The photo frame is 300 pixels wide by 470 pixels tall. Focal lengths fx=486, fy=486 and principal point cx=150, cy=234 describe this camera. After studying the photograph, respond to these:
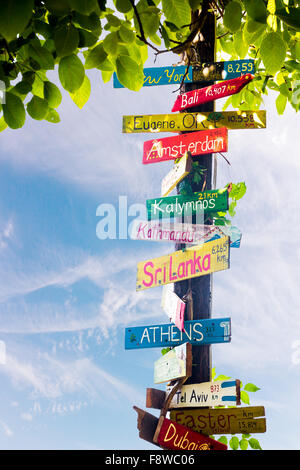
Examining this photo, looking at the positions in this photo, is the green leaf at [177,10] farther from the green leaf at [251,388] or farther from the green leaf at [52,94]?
the green leaf at [251,388]

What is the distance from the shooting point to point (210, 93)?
5.01m

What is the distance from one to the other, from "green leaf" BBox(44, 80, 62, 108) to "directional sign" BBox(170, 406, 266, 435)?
293cm

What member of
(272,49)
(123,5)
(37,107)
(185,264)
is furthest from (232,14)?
(185,264)

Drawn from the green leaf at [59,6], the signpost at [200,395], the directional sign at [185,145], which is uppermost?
the directional sign at [185,145]

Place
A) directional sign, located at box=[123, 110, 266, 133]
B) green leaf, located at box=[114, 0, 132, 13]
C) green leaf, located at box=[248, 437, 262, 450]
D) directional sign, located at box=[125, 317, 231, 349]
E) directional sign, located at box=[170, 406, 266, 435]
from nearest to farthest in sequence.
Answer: green leaf, located at box=[114, 0, 132, 13], directional sign, located at box=[170, 406, 266, 435], directional sign, located at box=[125, 317, 231, 349], green leaf, located at box=[248, 437, 262, 450], directional sign, located at box=[123, 110, 266, 133]

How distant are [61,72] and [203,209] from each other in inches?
102

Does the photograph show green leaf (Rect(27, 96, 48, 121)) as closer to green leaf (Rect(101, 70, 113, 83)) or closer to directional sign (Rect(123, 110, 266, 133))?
green leaf (Rect(101, 70, 113, 83))

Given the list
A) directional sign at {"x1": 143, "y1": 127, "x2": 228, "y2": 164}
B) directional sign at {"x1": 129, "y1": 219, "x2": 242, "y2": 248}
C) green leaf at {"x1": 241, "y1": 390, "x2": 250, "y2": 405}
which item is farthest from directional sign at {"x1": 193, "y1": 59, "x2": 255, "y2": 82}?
green leaf at {"x1": 241, "y1": 390, "x2": 250, "y2": 405}

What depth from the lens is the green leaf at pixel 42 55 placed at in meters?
2.68

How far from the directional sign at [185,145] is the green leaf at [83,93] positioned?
2358mm

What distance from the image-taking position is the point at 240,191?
17.5ft

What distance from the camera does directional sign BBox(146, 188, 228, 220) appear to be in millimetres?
4660

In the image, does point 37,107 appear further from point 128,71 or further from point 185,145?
point 185,145

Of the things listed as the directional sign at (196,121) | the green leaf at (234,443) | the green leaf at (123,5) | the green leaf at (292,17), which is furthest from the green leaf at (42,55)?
the green leaf at (234,443)
